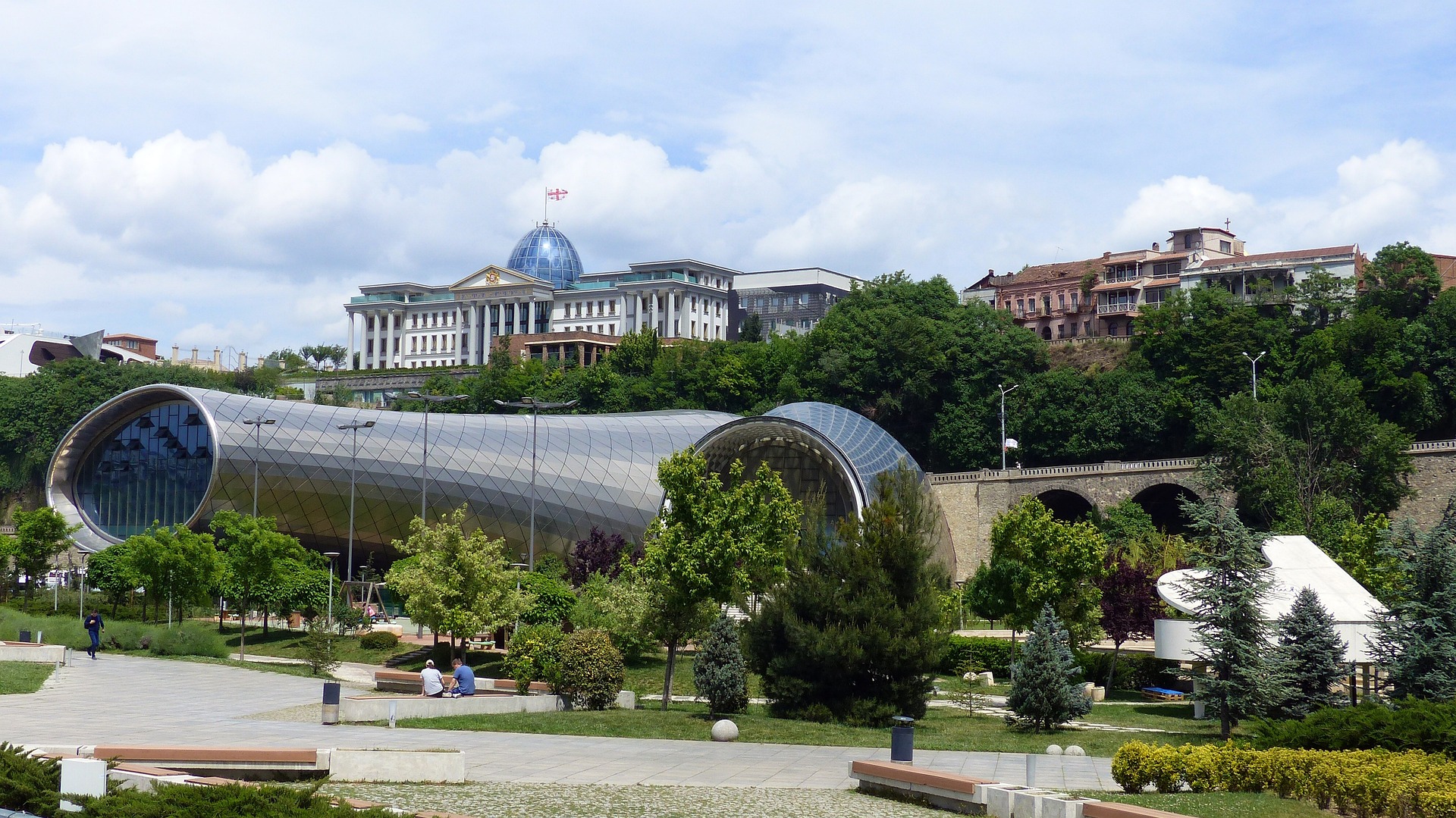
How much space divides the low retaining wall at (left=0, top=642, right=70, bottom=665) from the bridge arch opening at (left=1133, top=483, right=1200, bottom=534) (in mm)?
51027

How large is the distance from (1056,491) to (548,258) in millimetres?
80921

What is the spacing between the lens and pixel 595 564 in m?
53.9

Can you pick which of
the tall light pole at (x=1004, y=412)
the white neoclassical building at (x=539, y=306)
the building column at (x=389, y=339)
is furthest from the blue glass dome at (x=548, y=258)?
the tall light pole at (x=1004, y=412)

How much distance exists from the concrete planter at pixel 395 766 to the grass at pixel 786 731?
6294mm

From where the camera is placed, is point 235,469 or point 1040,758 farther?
point 235,469

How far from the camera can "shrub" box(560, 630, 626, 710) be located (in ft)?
85.1

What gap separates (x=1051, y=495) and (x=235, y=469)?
41.3 m

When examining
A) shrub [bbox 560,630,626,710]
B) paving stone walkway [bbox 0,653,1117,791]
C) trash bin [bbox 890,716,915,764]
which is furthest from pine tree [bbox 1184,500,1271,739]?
shrub [bbox 560,630,626,710]

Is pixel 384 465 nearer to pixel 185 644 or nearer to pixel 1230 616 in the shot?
pixel 185 644

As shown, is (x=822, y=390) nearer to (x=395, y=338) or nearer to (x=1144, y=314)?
(x=1144, y=314)

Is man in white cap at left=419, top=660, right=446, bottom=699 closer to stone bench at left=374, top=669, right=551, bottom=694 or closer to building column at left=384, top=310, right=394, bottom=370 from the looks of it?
stone bench at left=374, top=669, right=551, bottom=694

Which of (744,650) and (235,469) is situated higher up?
(235,469)

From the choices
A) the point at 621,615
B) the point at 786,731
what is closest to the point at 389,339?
the point at 621,615

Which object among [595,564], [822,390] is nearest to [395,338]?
[822,390]
